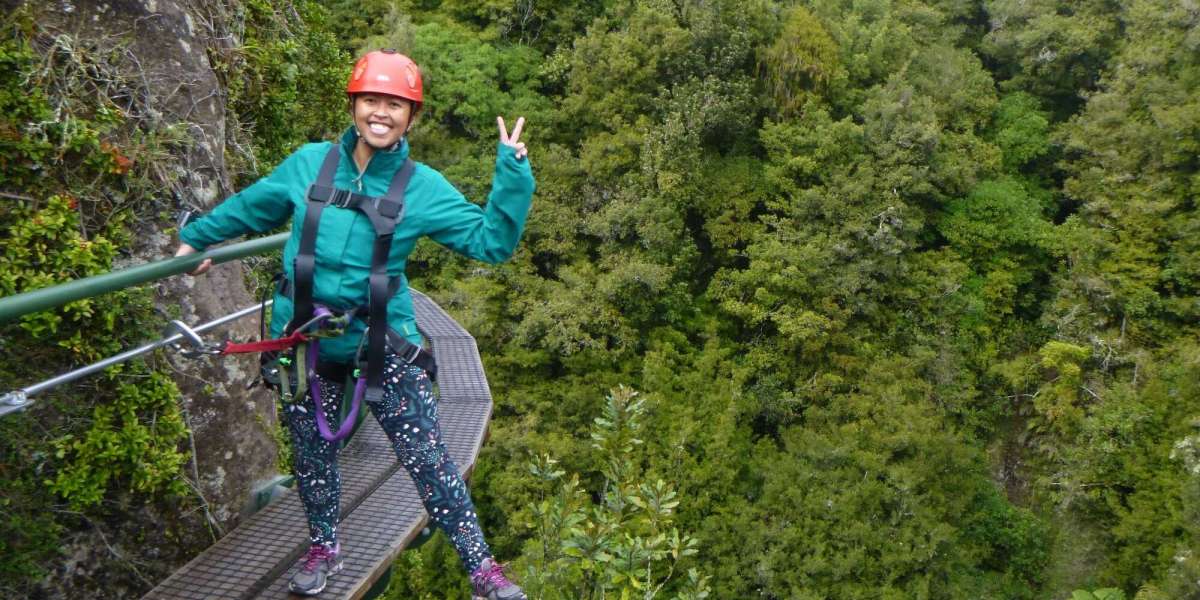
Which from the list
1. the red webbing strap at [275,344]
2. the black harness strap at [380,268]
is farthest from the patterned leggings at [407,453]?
the red webbing strap at [275,344]

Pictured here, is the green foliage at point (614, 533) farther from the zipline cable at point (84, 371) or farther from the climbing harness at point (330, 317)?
the zipline cable at point (84, 371)

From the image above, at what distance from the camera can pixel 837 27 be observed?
20359 mm

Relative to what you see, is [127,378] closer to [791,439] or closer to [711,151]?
[791,439]

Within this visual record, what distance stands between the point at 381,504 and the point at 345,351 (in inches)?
41.3

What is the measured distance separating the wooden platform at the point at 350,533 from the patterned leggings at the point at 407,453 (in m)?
0.26

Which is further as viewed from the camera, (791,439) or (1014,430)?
(1014,430)

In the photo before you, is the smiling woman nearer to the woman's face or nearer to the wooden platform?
the woman's face

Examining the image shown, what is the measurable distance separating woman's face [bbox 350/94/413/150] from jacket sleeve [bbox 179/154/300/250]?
270 millimetres

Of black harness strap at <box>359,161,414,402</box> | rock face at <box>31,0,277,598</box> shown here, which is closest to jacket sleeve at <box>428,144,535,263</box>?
black harness strap at <box>359,161,414,402</box>

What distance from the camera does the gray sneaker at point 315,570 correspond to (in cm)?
288

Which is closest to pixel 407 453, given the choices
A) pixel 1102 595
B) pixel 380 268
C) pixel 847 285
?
pixel 380 268

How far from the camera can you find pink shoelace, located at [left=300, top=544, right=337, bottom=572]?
2.94 meters

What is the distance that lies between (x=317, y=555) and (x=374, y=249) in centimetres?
113

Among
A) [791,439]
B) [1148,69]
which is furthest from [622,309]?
[1148,69]
